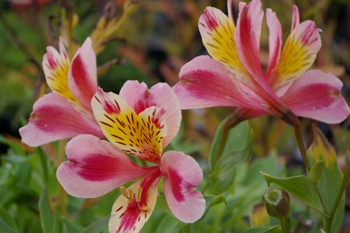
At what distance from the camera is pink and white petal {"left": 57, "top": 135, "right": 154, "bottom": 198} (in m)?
0.43

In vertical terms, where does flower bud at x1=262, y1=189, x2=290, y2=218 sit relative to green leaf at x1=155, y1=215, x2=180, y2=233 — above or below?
above

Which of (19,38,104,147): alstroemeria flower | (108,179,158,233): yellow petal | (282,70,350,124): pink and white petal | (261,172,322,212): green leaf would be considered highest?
(19,38,104,147): alstroemeria flower

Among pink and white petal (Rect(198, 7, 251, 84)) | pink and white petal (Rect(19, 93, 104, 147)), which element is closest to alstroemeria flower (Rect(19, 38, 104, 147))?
pink and white petal (Rect(19, 93, 104, 147))

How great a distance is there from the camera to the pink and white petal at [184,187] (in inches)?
15.4

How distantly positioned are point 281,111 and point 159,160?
0.13 m

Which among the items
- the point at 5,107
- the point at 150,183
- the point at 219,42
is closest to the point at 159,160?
the point at 150,183

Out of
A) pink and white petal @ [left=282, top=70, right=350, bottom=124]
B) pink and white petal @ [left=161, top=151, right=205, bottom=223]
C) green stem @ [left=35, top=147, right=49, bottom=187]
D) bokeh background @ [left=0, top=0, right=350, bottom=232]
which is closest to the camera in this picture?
pink and white petal @ [left=161, top=151, right=205, bottom=223]

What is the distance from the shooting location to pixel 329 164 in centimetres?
55

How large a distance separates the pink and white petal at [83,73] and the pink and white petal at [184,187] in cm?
12

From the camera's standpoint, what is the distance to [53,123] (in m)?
0.50

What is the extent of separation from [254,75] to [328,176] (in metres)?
0.16

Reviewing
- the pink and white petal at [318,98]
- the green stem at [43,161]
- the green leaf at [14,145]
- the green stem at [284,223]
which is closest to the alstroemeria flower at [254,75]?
the pink and white petal at [318,98]

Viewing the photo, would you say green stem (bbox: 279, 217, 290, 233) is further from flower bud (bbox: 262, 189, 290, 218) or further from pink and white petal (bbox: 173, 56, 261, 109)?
pink and white petal (bbox: 173, 56, 261, 109)

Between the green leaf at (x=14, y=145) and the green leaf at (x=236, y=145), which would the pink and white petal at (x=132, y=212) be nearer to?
the green leaf at (x=236, y=145)
